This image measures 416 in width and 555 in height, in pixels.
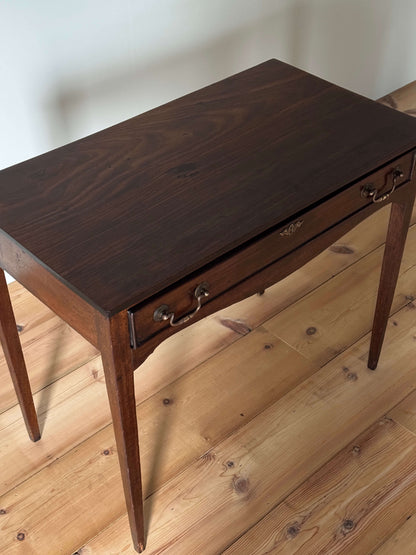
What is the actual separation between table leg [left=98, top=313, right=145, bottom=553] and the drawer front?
1.2 inches

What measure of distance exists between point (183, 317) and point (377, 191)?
56 centimetres

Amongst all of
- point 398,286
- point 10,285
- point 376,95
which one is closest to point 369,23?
point 376,95

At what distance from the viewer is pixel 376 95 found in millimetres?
3395

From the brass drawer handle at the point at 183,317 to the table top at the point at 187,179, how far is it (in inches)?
1.8

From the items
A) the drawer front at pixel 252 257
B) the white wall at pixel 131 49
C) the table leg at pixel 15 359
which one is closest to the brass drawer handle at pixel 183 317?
the drawer front at pixel 252 257

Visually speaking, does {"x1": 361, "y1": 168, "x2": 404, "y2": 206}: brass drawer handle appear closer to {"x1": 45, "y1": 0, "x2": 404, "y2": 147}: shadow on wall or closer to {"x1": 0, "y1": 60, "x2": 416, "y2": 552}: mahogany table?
{"x1": 0, "y1": 60, "x2": 416, "y2": 552}: mahogany table

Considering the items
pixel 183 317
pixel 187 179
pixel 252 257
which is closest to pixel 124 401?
pixel 183 317

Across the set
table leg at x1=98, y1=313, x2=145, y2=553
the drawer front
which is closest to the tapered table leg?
the drawer front

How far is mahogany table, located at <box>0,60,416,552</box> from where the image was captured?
1334 mm

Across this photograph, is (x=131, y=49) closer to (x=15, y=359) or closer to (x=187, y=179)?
(x=187, y=179)

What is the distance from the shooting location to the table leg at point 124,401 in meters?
1.29

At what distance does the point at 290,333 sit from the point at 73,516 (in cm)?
83

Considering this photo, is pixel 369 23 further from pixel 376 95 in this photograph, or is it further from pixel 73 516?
pixel 73 516

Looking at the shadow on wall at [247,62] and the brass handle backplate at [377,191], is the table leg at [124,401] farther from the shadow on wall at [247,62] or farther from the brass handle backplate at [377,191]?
the shadow on wall at [247,62]
